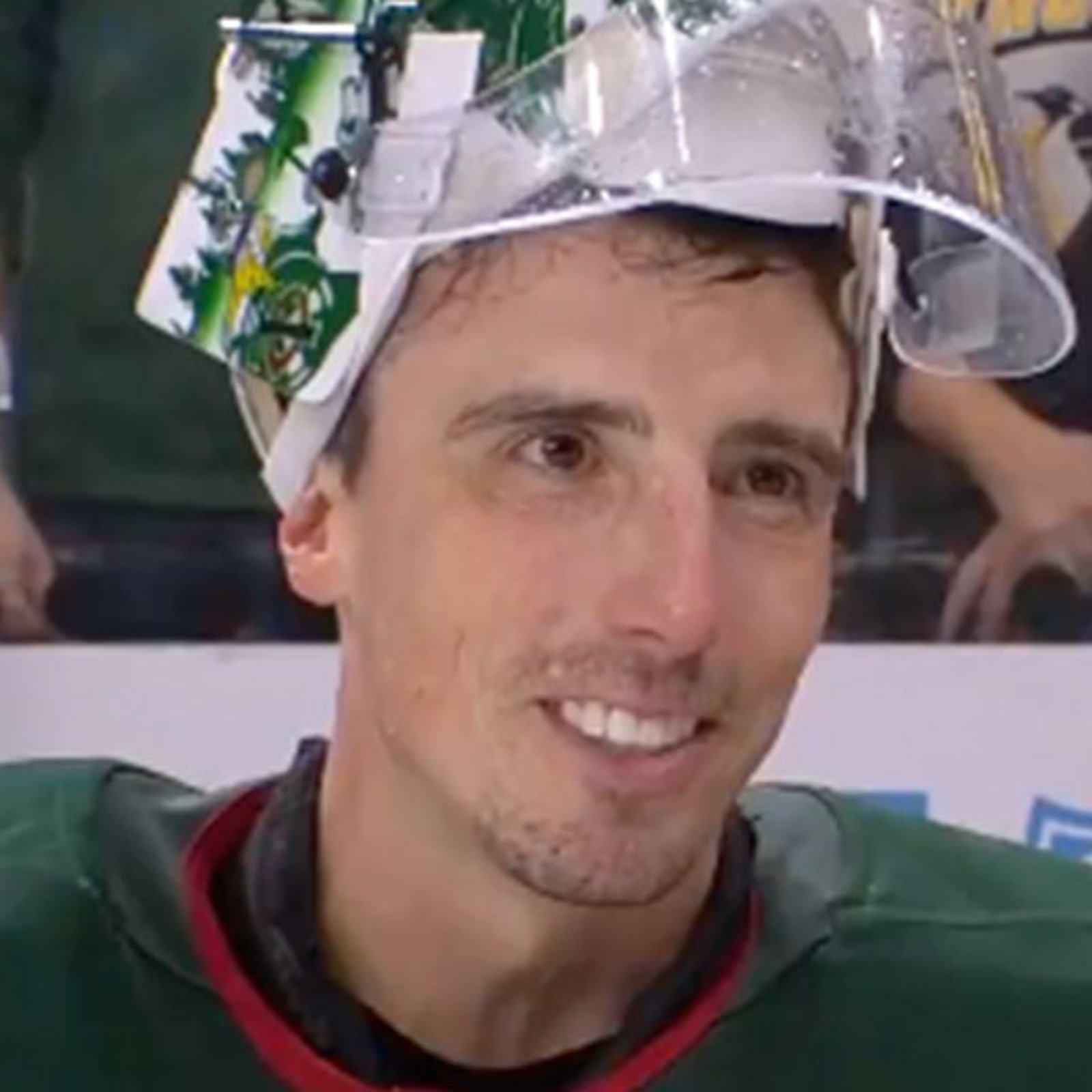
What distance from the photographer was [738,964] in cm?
129

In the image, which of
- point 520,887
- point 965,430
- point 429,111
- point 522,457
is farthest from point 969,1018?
point 965,430

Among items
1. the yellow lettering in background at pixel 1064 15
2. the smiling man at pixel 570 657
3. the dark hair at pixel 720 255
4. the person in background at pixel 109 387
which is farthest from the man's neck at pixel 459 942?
the yellow lettering in background at pixel 1064 15

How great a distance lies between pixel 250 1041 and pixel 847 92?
42 centimetres

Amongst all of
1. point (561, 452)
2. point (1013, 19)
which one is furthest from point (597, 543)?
point (1013, 19)

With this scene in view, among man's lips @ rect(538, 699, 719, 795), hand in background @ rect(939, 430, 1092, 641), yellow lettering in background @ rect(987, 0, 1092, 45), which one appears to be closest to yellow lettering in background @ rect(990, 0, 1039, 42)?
yellow lettering in background @ rect(987, 0, 1092, 45)

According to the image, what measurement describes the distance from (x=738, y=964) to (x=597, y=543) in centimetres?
24

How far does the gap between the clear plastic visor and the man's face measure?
0.02 m

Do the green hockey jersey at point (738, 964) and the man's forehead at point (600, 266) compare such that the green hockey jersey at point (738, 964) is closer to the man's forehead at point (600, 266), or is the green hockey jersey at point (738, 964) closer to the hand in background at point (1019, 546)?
the man's forehead at point (600, 266)

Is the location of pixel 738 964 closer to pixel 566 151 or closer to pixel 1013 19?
pixel 566 151

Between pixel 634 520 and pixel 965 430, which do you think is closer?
pixel 634 520

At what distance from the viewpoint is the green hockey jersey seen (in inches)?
48.1

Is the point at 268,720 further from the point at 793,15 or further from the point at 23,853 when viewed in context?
the point at 793,15

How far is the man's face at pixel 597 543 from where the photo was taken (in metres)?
1.14

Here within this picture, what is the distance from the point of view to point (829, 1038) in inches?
50.5
